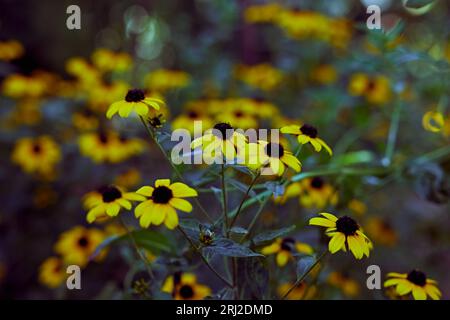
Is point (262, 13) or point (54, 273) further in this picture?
point (262, 13)

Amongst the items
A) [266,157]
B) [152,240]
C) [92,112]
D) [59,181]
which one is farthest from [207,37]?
[266,157]

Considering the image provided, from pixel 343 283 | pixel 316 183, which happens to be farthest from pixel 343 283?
pixel 316 183

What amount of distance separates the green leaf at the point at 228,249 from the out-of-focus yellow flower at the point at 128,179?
78 cm

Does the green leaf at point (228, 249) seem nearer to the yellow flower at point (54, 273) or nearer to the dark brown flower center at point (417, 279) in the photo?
the dark brown flower center at point (417, 279)

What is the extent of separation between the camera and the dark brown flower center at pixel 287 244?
3.43 ft

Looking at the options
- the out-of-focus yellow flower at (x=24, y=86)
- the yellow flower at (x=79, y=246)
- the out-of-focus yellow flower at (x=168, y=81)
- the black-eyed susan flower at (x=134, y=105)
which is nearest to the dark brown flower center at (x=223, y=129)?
the black-eyed susan flower at (x=134, y=105)

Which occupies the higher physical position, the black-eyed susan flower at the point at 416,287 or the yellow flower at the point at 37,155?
the yellow flower at the point at 37,155

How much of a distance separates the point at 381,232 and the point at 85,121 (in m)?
0.99

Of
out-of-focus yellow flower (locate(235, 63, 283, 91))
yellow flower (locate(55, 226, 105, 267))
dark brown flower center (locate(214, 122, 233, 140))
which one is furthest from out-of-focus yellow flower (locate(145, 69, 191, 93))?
dark brown flower center (locate(214, 122, 233, 140))

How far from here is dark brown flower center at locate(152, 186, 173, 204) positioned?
82 centimetres

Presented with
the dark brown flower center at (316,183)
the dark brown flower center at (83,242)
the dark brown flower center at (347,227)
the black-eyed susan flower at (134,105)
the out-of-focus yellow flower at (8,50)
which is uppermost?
the out-of-focus yellow flower at (8,50)

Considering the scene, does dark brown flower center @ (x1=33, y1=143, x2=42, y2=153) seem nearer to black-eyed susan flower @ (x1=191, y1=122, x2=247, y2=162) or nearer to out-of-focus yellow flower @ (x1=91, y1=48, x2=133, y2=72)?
out-of-focus yellow flower @ (x1=91, y1=48, x2=133, y2=72)

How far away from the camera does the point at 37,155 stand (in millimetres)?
1626

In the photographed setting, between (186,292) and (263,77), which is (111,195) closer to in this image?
(186,292)
